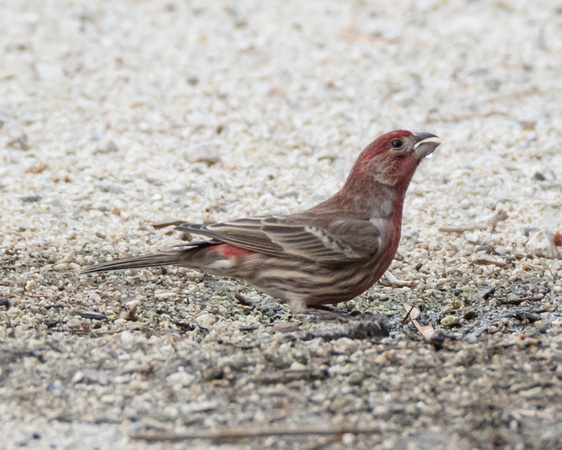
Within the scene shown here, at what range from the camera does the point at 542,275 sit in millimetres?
4621

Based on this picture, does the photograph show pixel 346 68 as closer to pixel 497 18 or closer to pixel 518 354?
pixel 497 18

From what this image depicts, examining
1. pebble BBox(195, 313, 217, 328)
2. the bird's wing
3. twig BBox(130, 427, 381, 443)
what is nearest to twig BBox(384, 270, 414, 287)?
the bird's wing

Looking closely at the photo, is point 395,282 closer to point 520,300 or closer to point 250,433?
point 520,300

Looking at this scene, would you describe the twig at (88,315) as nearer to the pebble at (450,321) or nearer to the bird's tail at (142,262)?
the bird's tail at (142,262)

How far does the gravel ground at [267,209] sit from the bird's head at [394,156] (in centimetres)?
69

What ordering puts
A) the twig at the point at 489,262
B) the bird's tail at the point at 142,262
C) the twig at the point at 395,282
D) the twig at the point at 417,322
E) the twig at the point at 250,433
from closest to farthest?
the twig at the point at 250,433 → the twig at the point at 417,322 → the bird's tail at the point at 142,262 → the twig at the point at 395,282 → the twig at the point at 489,262

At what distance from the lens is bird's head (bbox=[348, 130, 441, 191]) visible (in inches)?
175

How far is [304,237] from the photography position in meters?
4.31

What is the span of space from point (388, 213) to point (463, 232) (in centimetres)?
103

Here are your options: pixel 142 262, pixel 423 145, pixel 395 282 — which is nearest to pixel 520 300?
pixel 395 282

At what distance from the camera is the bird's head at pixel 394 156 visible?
4449 millimetres

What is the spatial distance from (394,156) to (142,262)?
5.17 ft

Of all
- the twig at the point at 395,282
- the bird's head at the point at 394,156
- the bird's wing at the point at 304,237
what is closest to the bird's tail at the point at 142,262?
the bird's wing at the point at 304,237

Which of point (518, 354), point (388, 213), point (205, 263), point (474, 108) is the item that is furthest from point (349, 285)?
point (474, 108)
